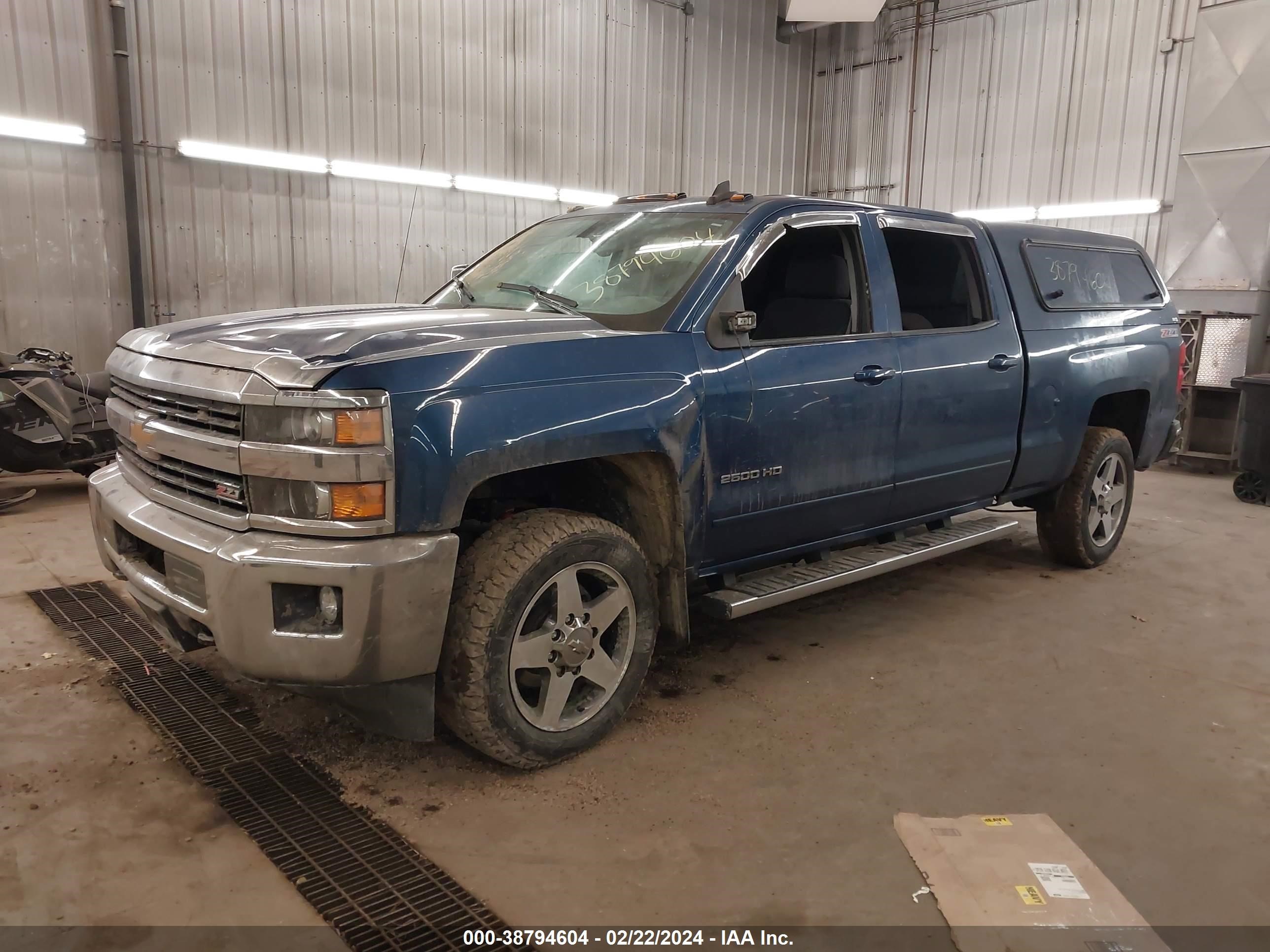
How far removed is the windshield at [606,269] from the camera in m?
3.22

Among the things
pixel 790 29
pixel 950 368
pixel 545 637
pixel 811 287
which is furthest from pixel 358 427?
pixel 790 29

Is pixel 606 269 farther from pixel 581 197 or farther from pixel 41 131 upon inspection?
pixel 581 197

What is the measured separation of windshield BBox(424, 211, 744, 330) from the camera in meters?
3.22

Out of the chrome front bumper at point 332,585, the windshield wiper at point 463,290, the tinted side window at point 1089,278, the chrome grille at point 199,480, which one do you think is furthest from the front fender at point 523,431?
the tinted side window at point 1089,278

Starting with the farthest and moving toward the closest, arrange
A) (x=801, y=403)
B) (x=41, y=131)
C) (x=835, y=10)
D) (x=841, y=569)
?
(x=835, y=10) → (x=41, y=131) → (x=841, y=569) → (x=801, y=403)

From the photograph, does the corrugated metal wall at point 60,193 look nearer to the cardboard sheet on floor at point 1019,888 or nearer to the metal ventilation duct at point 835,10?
the cardboard sheet on floor at point 1019,888

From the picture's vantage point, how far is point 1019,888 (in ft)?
7.53

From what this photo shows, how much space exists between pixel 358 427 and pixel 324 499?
0.68 feet

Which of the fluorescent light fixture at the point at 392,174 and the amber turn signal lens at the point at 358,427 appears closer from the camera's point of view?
the amber turn signal lens at the point at 358,427

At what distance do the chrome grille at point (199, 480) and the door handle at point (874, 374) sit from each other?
2277mm

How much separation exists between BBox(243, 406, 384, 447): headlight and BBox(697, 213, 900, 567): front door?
1180 millimetres

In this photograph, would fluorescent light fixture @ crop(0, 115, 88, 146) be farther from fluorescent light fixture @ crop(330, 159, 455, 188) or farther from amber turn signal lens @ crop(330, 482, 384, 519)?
amber turn signal lens @ crop(330, 482, 384, 519)

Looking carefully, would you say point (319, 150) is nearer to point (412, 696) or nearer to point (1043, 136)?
point (412, 696)

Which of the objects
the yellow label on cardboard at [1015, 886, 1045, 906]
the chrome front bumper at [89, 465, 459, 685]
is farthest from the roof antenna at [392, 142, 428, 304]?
the yellow label on cardboard at [1015, 886, 1045, 906]
